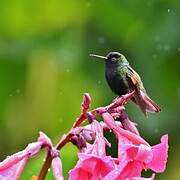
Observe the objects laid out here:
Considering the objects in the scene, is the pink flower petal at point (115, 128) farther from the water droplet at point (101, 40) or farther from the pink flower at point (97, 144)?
the water droplet at point (101, 40)

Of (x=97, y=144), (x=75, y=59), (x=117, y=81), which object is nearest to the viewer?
(x=97, y=144)

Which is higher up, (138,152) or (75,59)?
(138,152)

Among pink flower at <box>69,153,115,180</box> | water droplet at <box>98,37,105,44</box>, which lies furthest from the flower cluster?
water droplet at <box>98,37,105,44</box>

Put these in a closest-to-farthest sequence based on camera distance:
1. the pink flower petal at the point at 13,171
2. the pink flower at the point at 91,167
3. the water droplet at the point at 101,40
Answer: the pink flower at the point at 91,167
the pink flower petal at the point at 13,171
the water droplet at the point at 101,40

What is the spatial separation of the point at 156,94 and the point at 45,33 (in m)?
0.72

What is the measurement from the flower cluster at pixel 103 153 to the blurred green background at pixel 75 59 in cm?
250

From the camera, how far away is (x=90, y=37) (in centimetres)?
496

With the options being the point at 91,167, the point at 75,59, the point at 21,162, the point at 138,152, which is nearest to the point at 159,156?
the point at 138,152

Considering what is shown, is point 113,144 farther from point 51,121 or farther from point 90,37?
point 90,37

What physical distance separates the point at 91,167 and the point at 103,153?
0.30 feet

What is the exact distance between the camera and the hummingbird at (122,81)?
1.94 m

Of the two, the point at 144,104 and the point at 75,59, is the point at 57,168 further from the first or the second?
the point at 75,59

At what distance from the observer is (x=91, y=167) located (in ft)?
5.63

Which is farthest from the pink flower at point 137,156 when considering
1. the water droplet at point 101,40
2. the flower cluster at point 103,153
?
the water droplet at point 101,40
